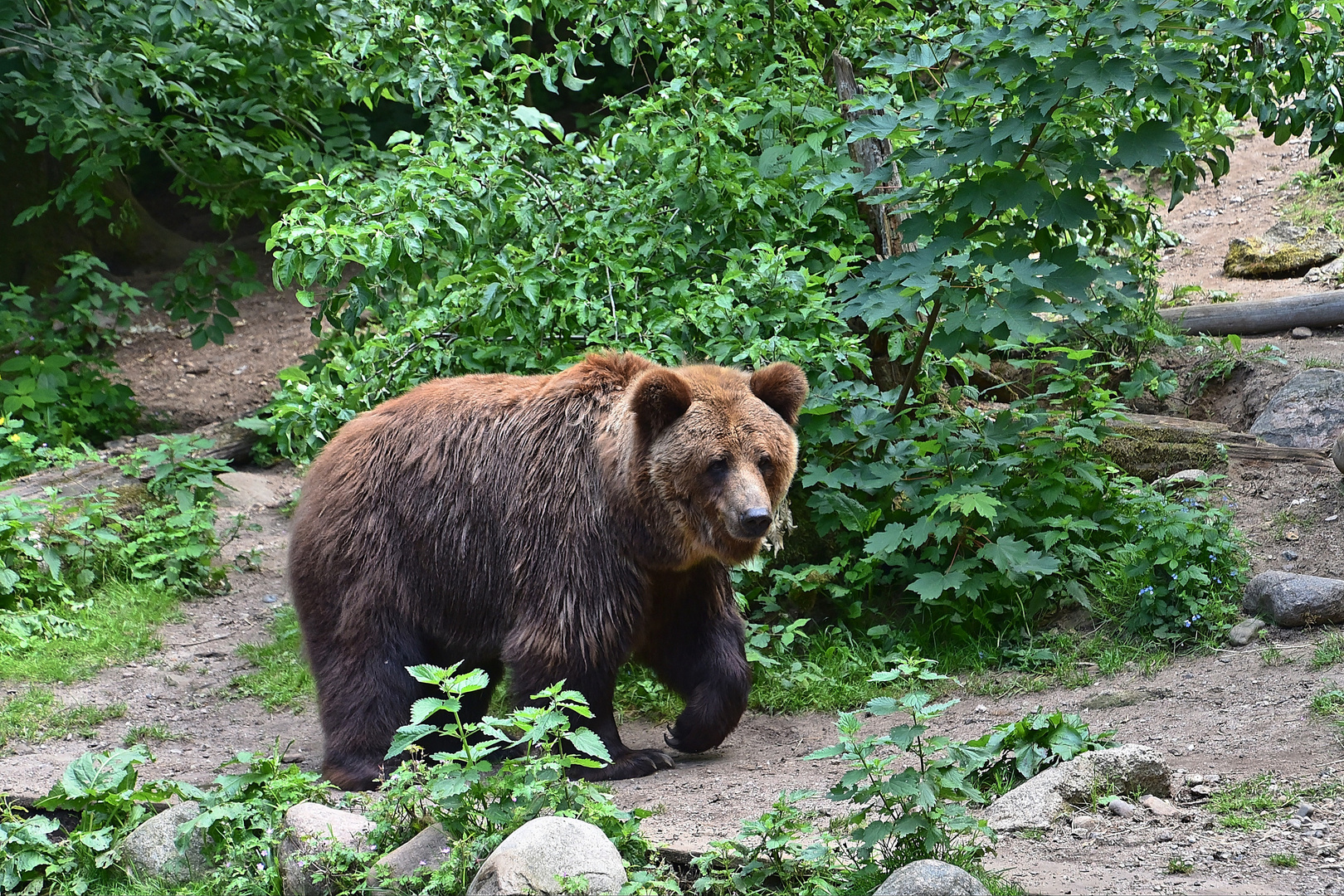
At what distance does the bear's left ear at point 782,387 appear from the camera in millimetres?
5164

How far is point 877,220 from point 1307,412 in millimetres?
2926

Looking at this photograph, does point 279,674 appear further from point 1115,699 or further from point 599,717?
point 1115,699

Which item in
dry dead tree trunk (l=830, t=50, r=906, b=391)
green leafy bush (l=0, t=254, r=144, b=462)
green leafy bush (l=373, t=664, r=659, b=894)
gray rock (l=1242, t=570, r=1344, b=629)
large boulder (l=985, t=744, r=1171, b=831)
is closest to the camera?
green leafy bush (l=373, t=664, r=659, b=894)

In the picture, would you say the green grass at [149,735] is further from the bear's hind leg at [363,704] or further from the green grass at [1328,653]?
the green grass at [1328,653]

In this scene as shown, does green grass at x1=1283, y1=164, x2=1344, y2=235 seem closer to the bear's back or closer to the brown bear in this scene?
the brown bear

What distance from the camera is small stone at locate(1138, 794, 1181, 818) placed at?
12.8 ft

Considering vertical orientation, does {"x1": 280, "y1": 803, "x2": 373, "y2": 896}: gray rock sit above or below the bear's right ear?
below

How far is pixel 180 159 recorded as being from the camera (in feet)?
33.9

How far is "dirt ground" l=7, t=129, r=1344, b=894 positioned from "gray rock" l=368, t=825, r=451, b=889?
0.72 meters

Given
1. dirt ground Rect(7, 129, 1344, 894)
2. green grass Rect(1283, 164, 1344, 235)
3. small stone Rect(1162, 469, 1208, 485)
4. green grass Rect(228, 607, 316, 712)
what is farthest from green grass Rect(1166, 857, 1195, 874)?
green grass Rect(1283, 164, 1344, 235)

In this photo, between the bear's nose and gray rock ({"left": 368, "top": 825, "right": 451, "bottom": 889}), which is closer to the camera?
gray rock ({"left": 368, "top": 825, "right": 451, "bottom": 889})

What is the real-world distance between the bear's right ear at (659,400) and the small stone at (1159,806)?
7.27ft

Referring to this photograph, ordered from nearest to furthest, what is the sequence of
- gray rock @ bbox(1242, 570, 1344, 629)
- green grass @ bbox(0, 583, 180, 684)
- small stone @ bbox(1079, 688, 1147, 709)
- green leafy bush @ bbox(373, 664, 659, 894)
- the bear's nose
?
green leafy bush @ bbox(373, 664, 659, 894) < the bear's nose < small stone @ bbox(1079, 688, 1147, 709) < gray rock @ bbox(1242, 570, 1344, 629) < green grass @ bbox(0, 583, 180, 684)

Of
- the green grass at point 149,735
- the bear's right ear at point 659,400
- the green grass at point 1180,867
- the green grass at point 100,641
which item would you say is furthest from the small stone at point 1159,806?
the green grass at point 100,641
